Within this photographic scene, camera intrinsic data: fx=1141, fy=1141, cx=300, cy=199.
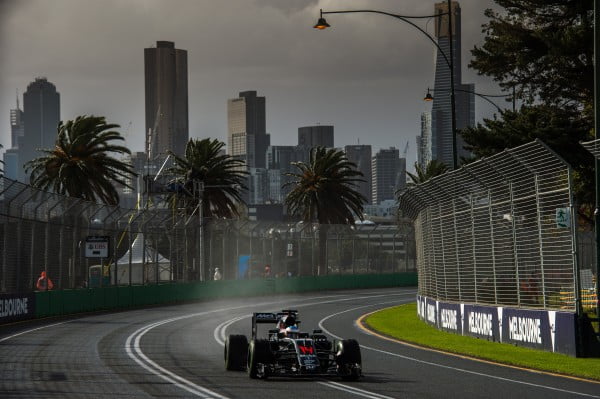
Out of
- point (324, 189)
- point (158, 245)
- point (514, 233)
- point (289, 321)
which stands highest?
point (324, 189)

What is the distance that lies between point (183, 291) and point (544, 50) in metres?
22.1

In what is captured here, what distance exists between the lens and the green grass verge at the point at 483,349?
18797 mm

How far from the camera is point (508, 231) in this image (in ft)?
80.4

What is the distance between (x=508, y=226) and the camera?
2459 centimetres

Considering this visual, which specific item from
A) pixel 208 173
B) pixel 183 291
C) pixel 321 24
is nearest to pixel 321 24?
pixel 321 24

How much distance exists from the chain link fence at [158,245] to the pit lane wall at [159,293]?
1.73 feet

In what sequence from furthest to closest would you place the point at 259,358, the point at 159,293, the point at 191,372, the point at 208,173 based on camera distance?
1. the point at 208,173
2. the point at 159,293
3. the point at 191,372
4. the point at 259,358

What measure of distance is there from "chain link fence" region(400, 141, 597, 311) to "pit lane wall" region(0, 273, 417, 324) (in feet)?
43.5

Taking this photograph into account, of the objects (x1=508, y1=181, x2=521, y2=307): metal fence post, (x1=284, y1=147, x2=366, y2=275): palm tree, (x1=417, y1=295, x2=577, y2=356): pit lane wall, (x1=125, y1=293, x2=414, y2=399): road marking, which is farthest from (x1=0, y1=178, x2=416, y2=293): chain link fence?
(x1=508, y1=181, x2=521, y2=307): metal fence post

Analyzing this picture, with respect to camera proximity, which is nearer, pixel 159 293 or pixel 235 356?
pixel 235 356

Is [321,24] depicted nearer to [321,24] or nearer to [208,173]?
[321,24]

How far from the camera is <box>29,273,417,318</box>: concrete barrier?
3966 centimetres

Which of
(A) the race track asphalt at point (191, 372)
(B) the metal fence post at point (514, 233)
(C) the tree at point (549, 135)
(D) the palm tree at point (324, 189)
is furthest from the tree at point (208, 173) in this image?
(B) the metal fence post at point (514, 233)

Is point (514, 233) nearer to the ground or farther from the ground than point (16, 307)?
farther from the ground
